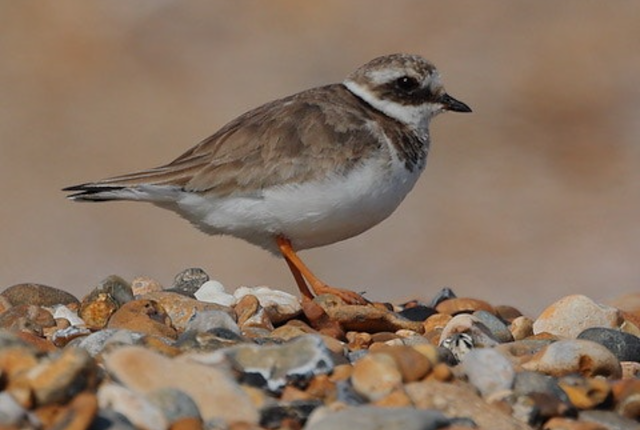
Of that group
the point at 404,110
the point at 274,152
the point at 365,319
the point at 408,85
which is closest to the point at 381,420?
the point at 365,319

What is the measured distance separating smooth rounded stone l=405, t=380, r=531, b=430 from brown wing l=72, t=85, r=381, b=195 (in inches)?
122

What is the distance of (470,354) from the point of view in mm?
5625

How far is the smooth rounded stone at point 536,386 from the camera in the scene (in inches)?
212

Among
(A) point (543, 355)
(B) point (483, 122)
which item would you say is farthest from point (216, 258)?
(A) point (543, 355)

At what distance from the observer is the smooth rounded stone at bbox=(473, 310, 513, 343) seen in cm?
721

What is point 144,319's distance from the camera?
6.85 m

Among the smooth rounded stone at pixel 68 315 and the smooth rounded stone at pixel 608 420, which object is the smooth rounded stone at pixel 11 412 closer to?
the smooth rounded stone at pixel 608 420

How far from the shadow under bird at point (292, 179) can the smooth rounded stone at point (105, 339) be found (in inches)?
85.7

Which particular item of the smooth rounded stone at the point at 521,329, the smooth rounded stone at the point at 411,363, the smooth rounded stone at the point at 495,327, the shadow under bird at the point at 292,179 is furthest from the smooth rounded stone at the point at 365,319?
the smooth rounded stone at the point at 411,363

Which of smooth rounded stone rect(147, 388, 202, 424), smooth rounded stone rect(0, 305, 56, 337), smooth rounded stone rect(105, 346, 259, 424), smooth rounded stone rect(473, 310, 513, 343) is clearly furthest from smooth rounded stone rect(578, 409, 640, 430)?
smooth rounded stone rect(0, 305, 56, 337)

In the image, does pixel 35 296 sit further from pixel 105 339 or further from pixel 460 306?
pixel 460 306

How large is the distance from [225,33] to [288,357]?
64.4 feet

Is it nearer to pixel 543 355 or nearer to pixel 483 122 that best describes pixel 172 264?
pixel 483 122

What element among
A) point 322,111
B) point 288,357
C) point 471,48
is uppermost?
point 471,48
